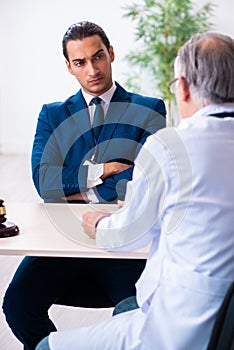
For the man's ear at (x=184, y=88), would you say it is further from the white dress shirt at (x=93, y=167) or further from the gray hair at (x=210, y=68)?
the white dress shirt at (x=93, y=167)

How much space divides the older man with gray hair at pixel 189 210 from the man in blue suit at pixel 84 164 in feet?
2.83

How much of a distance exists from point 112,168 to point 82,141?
0.20 metres

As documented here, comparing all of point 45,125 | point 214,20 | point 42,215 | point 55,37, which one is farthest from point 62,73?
point 42,215

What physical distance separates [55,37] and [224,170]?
6.11m

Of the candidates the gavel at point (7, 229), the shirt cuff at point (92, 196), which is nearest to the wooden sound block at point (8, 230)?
the gavel at point (7, 229)

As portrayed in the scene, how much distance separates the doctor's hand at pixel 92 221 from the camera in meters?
2.14

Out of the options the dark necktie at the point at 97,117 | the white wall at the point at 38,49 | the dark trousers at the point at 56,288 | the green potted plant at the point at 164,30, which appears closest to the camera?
the dark trousers at the point at 56,288

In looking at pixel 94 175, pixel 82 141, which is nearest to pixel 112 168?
pixel 94 175

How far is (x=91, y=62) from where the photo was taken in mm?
2893

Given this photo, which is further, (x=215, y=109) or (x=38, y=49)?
(x=38, y=49)

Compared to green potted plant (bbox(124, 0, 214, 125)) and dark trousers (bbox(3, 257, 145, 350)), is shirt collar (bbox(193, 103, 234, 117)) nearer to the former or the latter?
dark trousers (bbox(3, 257, 145, 350))

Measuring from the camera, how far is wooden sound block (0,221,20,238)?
91.2 inches

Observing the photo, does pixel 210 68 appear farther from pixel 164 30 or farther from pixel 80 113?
pixel 164 30

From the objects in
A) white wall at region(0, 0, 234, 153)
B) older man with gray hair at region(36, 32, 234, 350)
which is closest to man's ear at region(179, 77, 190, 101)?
older man with gray hair at region(36, 32, 234, 350)
